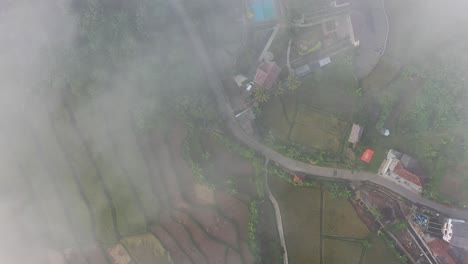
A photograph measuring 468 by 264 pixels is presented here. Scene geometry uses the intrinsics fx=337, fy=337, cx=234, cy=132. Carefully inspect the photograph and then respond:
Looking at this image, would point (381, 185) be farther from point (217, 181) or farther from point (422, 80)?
point (217, 181)

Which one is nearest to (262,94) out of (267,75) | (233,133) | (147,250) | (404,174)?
(267,75)

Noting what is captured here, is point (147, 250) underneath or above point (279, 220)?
above

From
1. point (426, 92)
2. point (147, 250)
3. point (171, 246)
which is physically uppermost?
point (426, 92)

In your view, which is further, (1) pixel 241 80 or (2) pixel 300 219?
(1) pixel 241 80

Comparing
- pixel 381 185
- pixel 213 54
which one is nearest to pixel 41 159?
pixel 213 54

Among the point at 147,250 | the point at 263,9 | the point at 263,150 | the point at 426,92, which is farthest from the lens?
the point at 263,9

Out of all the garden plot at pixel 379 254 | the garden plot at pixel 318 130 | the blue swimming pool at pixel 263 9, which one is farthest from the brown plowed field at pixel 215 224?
the blue swimming pool at pixel 263 9

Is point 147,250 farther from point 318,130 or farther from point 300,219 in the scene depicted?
point 318,130
